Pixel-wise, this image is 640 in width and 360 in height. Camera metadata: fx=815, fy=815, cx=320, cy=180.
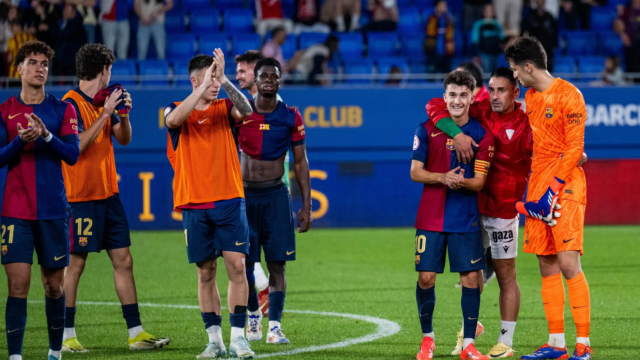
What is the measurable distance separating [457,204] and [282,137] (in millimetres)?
1660

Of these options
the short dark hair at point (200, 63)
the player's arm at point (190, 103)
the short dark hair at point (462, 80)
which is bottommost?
the player's arm at point (190, 103)

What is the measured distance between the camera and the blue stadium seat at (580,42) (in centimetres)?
1900

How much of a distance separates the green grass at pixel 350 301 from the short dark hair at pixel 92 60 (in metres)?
2.14

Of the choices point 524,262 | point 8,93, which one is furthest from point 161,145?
point 524,262

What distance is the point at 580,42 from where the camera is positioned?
19.0 metres

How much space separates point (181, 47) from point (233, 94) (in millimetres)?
13037

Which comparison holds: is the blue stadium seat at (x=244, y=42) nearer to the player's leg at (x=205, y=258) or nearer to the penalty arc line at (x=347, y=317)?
the penalty arc line at (x=347, y=317)

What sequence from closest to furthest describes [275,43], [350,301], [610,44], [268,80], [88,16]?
1. [268,80]
2. [350,301]
3. [88,16]
4. [275,43]
5. [610,44]

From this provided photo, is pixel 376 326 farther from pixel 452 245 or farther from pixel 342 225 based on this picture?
pixel 342 225

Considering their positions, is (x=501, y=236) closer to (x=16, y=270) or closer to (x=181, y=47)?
(x=16, y=270)

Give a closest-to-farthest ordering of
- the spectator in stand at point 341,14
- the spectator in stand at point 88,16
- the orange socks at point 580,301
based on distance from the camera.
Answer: the orange socks at point 580,301
the spectator in stand at point 88,16
the spectator in stand at point 341,14

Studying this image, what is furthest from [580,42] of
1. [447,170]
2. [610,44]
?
[447,170]

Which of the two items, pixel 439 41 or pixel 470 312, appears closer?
pixel 470 312

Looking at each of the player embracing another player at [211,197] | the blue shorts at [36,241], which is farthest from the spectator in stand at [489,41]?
the blue shorts at [36,241]
